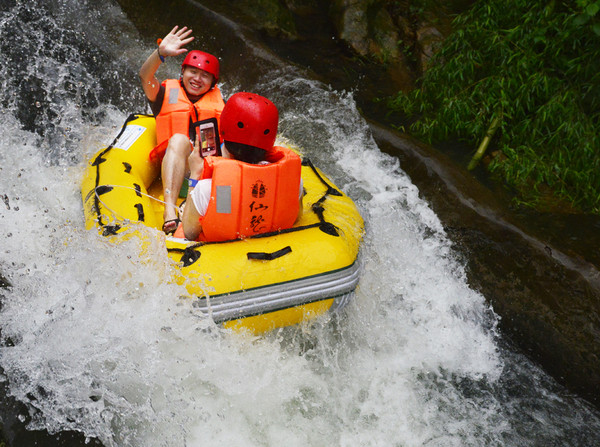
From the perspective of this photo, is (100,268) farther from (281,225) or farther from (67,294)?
(281,225)

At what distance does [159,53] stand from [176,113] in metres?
0.41

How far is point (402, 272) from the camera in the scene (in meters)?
3.67

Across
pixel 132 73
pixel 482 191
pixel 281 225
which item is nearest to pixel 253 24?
pixel 132 73

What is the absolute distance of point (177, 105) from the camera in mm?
3484

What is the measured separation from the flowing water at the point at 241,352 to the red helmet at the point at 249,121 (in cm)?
67

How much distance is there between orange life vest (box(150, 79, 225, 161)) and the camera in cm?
347

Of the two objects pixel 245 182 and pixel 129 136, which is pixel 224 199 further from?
pixel 129 136

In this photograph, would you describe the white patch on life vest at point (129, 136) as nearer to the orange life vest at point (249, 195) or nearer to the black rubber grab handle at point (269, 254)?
the orange life vest at point (249, 195)

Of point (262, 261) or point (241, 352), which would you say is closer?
point (262, 261)

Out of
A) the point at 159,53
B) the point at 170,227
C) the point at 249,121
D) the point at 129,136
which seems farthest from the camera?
the point at 129,136

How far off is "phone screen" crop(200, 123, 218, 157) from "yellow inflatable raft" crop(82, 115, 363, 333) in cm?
48

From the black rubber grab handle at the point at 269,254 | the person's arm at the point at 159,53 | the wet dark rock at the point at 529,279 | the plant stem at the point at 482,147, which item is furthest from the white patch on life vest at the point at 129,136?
the plant stem at the point at 482,147

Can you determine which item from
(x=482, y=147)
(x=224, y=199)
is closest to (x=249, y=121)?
(x=224, y=199)

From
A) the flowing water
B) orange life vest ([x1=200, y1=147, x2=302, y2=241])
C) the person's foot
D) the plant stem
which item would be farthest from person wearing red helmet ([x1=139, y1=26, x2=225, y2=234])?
the plant stem
